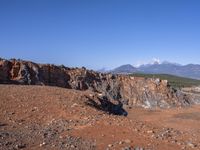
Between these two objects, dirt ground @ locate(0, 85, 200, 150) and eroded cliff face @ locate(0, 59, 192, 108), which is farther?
eroded cliff face @ locate(0, 59, 192, 108)

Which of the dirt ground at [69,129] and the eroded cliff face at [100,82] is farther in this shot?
the eroded cliff face at [100,82]

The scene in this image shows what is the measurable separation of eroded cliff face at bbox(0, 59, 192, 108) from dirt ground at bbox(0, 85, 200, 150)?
1632 cm

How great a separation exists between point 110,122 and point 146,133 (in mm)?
1820

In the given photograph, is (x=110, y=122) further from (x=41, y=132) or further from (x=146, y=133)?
(x=41, y=132)

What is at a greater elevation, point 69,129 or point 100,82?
point 100,82

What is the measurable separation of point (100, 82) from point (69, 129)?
3253cm

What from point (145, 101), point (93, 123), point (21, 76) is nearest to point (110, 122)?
point (93, 123)

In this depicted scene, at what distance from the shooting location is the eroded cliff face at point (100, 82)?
120ft

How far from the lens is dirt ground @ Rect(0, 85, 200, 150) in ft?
42.8

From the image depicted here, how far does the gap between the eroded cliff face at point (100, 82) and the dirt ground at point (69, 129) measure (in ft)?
53.5

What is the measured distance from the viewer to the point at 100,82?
47.3 meters

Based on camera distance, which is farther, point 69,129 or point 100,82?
point 100,82

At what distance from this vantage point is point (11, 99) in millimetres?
19188

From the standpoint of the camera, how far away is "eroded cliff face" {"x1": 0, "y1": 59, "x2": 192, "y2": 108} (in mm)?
36656
